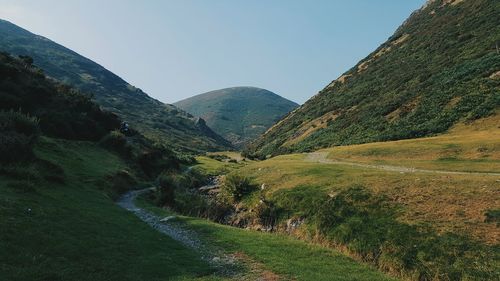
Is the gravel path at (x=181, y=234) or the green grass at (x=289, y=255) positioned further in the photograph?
the gravel path at (x=181, y=234)

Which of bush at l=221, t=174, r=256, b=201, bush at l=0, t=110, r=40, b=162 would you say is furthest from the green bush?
bush at l=0, t=110, r=40, b=162

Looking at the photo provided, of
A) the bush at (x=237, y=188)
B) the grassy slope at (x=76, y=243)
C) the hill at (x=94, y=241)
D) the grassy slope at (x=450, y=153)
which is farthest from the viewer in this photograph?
the bush at (x=237, y=188)

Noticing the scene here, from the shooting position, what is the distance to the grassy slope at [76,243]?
14.4 m

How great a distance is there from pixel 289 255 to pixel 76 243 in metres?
9.53

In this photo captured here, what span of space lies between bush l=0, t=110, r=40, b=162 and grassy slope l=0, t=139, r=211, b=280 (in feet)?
12.9

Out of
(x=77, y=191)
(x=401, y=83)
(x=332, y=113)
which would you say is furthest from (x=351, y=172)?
(x=332, y=113)

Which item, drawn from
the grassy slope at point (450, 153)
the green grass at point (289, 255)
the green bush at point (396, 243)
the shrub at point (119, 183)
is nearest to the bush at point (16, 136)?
the shrub at point (119, 183)

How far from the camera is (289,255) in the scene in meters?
19.4

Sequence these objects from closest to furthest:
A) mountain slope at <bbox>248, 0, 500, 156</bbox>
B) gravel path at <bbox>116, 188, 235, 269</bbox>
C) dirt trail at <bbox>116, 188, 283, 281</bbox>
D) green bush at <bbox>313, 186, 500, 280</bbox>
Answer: dirt trail at <bbox>116, 188, 283, 281</bbox> → green bush at <bbox>313, 186, 500, 280</bbox> → gravel path at <bbox>116, 188, 235, 269</bbox> → mountain slope at <bbox>248, 0, 500, 156</bbox>

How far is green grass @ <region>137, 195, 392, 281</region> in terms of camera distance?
16984 mm

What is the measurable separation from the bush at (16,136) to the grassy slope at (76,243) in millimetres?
3945

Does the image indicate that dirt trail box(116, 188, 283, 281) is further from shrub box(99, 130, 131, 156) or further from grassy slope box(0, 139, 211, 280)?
shrub box(99, 130, 131, 156)

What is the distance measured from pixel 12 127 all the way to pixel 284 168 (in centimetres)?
2502

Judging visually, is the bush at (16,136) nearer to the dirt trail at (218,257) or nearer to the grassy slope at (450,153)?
the dirt trail at (218,257)
